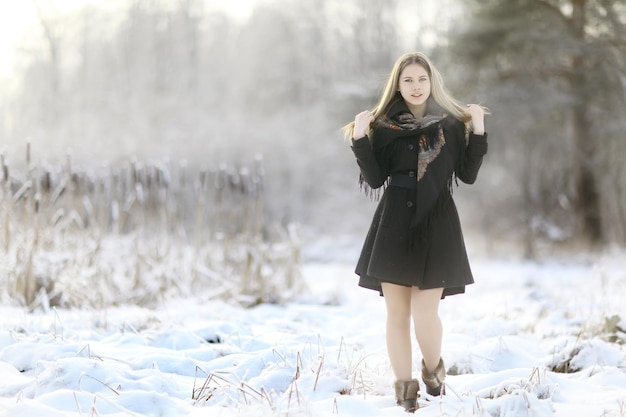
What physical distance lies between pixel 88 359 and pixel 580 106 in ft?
37.9

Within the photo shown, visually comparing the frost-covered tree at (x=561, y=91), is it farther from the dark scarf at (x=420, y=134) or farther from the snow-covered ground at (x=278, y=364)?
the dark scarf at (x=420, y=134)

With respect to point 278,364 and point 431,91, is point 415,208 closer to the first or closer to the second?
point 431,91

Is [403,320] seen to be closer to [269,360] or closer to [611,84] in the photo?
[269,360]

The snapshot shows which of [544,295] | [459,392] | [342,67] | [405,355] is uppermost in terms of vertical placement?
[342,67]

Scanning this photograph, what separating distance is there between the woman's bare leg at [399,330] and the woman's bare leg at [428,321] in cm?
5

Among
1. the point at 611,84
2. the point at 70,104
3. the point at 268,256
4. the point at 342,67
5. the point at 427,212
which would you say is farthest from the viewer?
the point at 342,67

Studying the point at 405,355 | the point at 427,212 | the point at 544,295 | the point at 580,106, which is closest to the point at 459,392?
the point at 405,355

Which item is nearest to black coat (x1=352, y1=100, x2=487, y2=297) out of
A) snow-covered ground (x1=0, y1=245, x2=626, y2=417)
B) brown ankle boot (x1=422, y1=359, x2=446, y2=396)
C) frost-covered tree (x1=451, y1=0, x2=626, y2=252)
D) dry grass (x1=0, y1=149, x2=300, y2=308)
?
brown ankle boot (x1=422, y1=359, x2=446, y2=396)

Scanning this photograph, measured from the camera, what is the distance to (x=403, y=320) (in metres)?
2.77

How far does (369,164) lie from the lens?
9.07ft

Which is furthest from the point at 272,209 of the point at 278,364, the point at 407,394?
the point at 407,394

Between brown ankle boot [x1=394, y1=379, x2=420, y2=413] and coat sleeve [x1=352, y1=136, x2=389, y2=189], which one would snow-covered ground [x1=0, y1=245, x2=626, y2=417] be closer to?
brown ankle boot [x1=394, y1=379, x2=420, y2=413]

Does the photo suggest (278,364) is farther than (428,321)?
Yes

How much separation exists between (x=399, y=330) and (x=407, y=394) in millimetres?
276
